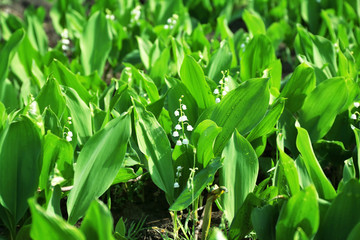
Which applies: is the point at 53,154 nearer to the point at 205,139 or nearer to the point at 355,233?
the point at 205,139

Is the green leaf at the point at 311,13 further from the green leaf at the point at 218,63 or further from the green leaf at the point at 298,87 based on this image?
the green leaf at the point at 298,87

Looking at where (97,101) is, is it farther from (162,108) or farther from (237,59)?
(237,59)

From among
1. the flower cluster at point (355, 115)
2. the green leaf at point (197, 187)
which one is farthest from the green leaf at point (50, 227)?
the flower cluster at point (355, 115)

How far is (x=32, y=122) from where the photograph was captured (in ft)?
5.55

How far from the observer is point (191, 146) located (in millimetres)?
1889

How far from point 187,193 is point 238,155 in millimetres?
236

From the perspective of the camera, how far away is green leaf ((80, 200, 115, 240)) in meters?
1.35

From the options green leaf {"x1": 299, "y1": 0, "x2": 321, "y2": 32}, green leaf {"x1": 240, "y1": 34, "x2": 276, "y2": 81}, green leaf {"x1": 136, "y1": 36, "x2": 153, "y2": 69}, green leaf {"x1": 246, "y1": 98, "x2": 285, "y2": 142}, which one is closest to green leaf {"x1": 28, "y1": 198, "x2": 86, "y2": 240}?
green leaf {"x1": 246, "y1": 98, "x2": 285, "y2": 142}

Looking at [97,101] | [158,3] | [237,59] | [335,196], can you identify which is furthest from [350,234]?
[158,3]

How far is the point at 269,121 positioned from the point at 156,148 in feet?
1.56

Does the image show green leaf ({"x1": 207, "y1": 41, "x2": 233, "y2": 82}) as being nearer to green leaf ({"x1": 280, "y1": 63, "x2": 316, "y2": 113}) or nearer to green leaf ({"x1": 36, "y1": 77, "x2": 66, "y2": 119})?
green leaf ({"x1": 280, "y1": 63, "x2": 316, "y2": 113})

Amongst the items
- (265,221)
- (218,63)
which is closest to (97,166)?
(265,221)

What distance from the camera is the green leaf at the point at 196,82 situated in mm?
2129

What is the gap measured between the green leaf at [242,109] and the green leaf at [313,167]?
0.88 feet
